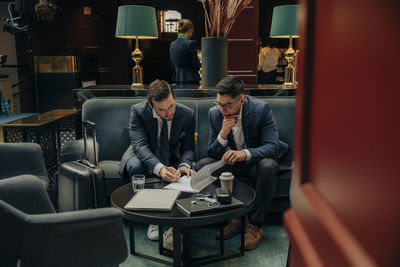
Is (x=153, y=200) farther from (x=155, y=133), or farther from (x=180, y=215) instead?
(x=155, y=133)

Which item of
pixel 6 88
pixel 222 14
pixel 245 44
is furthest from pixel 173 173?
pixel 6 88

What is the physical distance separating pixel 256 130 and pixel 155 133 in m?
0.74

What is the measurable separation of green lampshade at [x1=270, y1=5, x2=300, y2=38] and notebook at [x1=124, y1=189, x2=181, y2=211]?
2.02 metres

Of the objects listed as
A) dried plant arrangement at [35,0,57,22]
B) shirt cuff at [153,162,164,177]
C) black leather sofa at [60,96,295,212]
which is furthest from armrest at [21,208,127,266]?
dried plant arrangement at [35,0,57,22]

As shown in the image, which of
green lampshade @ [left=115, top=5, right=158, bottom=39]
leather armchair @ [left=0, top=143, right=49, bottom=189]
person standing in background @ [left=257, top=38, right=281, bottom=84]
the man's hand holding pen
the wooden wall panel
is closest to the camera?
the man's hand holding pen

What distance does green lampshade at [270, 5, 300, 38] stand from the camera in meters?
3.36

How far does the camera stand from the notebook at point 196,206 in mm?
1813

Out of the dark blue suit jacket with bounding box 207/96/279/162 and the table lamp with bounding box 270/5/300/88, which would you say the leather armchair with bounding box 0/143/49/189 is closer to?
the dark blue suit jacket with bounding box 207/96/279/162

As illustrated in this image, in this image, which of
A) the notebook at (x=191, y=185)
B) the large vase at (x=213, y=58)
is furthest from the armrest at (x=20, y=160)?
the large vase at (x=213, y=58)

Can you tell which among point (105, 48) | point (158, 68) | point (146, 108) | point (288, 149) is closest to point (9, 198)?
point (146, 108)

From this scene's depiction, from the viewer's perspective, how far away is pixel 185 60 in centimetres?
416

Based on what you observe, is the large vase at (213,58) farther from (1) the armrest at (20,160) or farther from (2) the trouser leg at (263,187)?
(1) the armrest at (20,160)

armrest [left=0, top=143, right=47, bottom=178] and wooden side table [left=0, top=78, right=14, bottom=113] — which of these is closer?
armrest [left=0, top=143, right=47, bottom=178]

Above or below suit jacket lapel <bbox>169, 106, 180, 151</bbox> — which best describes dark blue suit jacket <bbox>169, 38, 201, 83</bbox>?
above
